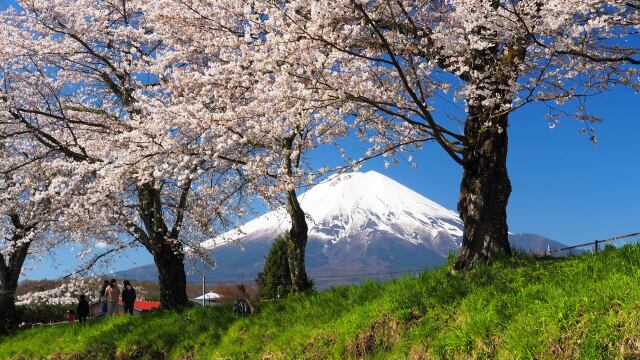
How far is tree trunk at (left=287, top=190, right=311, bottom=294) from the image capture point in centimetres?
1541

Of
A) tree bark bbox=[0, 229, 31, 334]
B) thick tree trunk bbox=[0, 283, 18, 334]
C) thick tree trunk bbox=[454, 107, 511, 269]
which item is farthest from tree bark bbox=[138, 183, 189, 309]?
thick tree trunk bbox=[0, 283, 18, 334]

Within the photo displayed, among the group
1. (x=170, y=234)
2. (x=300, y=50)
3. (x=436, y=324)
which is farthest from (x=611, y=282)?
(x=170, y=234)

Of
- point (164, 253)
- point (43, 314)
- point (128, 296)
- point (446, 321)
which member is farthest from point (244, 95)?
point (43, 314)

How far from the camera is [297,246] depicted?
1554 cm

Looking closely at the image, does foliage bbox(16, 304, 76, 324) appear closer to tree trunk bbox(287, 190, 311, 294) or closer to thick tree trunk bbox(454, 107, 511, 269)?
tree trunk bbox(287, 190, 311, 294)

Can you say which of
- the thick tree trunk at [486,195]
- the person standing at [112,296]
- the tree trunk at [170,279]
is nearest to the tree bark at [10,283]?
the person standing at [112,296]

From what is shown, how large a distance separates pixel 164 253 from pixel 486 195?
10547 mm

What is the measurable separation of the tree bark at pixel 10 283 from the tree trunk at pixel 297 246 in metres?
14.1

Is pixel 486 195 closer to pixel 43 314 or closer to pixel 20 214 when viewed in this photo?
pixel 20 214

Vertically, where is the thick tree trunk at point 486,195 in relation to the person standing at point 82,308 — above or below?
above

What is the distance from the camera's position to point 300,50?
9.77 meters

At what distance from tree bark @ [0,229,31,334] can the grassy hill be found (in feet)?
37.8

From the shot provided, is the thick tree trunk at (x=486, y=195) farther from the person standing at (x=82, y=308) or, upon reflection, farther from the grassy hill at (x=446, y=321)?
the person standing at (x=82, y=308)

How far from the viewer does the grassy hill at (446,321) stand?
723cm
